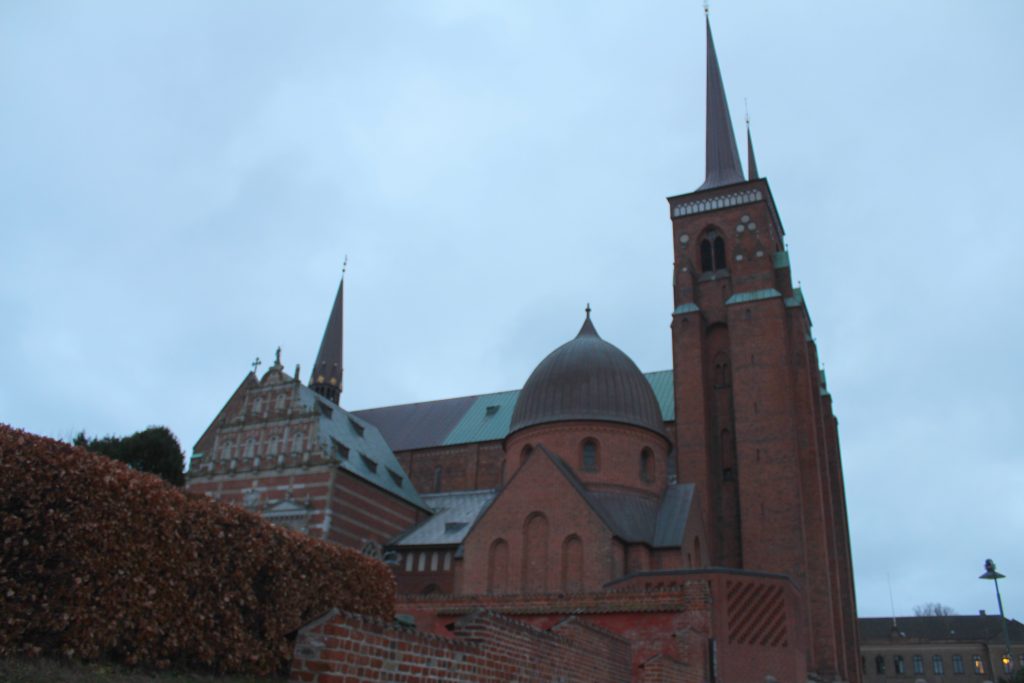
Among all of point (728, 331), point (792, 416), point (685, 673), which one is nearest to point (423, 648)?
point (685, 673)

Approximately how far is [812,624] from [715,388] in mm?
13536

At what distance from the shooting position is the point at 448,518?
44.9 m

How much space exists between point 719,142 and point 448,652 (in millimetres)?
50363

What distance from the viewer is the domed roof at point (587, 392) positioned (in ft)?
114

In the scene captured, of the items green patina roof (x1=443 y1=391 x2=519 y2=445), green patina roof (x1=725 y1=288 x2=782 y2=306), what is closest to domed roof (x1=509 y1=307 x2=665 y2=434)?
green patina roof (x1=725 y1=288 x2=782 y2=306)

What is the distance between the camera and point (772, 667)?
24750 millimetres

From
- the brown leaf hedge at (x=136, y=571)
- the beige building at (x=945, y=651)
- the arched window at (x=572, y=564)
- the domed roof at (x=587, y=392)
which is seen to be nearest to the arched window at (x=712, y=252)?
the domed roof at (x=587, y=392)

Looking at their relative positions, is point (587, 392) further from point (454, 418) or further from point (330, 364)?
point (330, 364)

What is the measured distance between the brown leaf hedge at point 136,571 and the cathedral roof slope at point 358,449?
27469 mm

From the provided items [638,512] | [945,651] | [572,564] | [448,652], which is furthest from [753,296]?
[945,651]

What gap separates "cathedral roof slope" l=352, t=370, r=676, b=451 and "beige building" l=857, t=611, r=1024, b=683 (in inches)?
1646

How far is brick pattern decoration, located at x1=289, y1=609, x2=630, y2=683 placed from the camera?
25.0ft

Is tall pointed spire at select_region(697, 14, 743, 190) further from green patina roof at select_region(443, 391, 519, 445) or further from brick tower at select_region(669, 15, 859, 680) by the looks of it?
green patina roof at select_region(443, 391, 519, 445)

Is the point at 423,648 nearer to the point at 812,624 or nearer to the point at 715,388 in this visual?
the point at 812,624
